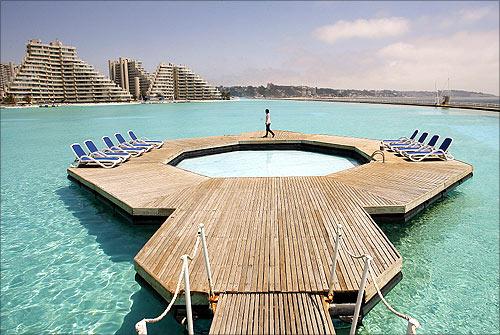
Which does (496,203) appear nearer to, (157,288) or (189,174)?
(189,174)

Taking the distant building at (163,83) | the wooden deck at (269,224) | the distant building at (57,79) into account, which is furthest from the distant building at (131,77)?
the wooden deck at (269,224)

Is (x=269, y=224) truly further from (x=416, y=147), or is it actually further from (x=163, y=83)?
(x=163, y=83)

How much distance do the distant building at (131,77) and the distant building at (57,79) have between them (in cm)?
3740

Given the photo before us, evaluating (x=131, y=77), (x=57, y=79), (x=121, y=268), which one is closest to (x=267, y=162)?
(x=121, y=268)

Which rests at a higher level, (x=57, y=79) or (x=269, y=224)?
(x=57, y=79)

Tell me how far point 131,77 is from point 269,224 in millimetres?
174993

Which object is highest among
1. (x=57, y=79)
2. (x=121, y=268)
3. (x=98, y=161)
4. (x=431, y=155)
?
(x=57, y=79)

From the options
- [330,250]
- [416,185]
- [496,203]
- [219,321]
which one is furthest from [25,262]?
[496,203]

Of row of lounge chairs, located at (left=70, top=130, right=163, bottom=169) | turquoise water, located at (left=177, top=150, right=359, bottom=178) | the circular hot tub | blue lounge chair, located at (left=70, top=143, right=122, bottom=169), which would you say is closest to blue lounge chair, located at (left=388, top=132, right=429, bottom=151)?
the circular hot tub

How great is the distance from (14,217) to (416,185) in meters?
11.7

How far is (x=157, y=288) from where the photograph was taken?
492cm

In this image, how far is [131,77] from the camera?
541 ft

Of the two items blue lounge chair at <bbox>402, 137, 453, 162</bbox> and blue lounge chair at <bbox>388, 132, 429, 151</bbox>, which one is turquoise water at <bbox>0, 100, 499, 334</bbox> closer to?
blue lounge chair at <bbox>402, 137, 453, 162</bbox>

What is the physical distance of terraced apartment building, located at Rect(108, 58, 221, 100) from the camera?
479 feet
